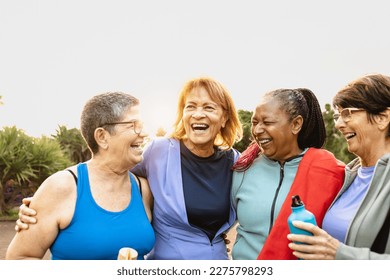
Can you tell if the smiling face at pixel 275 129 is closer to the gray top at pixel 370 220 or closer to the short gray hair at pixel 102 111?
the gray top at pixel 370 220

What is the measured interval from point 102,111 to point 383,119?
180 cm

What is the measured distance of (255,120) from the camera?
343 cm

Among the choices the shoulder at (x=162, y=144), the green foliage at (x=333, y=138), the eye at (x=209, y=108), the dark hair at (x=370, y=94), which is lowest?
the green foliage at (x=333, y=138)

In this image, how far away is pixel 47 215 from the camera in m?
3.05

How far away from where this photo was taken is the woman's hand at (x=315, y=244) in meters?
2.67

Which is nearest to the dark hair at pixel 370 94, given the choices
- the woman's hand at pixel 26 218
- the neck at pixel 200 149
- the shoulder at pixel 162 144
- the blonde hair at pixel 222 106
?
the blonde hair at pixel 222 106

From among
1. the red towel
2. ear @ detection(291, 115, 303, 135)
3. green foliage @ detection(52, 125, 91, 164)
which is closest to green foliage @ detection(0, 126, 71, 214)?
green foliage @ detection(52, 125, 91, 164)

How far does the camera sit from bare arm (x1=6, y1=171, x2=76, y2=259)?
3049mm

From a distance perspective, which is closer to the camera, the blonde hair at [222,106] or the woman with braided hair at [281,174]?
the woman with braided hair at [281,174]

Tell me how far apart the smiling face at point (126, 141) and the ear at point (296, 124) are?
1064 mm

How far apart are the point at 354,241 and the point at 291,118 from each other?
98 cm
